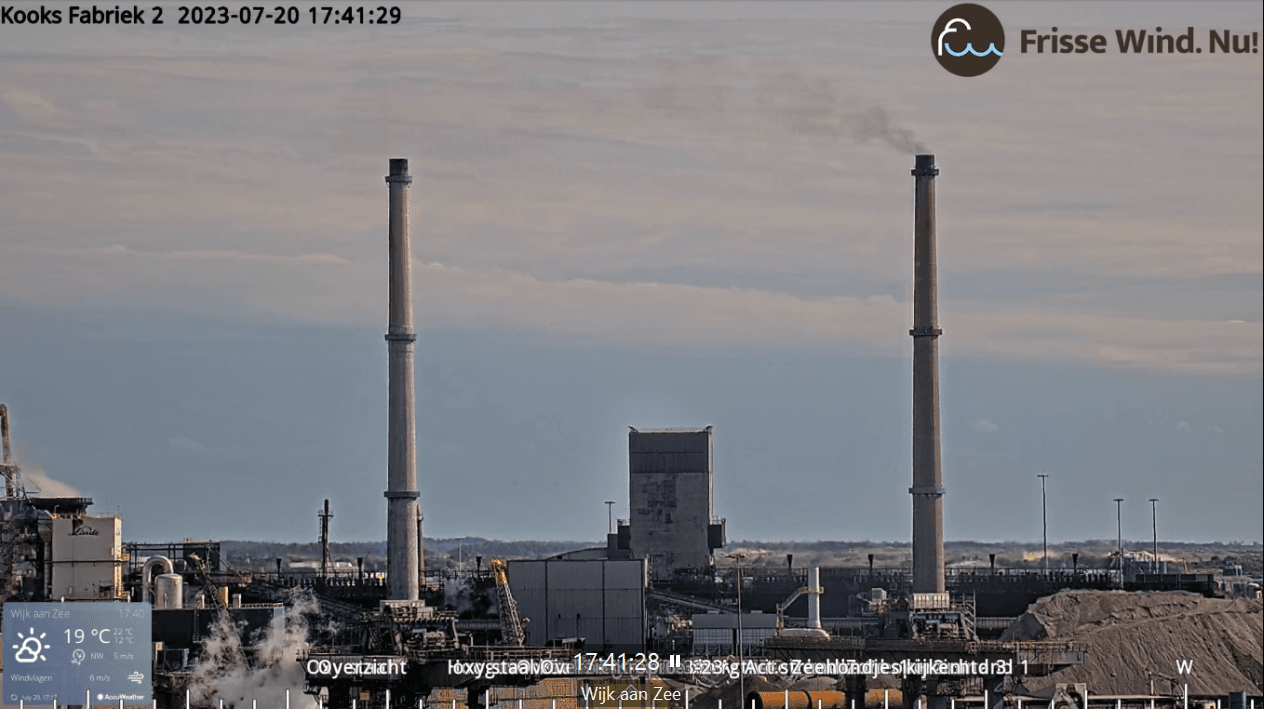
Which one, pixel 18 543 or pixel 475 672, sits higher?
pixel 18 543

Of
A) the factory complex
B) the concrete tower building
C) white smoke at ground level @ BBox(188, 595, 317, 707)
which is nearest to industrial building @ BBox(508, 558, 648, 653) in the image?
the factory complex

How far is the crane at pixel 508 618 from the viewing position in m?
73.8

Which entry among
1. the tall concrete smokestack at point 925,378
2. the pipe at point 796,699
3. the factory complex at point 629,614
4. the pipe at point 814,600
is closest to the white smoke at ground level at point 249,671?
the factory complex at point 629,614

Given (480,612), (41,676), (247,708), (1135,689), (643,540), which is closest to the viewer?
(41,676)

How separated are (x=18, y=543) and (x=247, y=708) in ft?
29.9

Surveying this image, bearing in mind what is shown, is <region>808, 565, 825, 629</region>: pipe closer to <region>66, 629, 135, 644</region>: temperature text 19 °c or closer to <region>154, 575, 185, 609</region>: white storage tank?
<region>154, 575, 185, 609</region>: white storage tank

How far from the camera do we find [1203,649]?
8400 cm

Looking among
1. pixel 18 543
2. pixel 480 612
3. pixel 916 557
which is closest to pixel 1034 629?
pixel 916 557

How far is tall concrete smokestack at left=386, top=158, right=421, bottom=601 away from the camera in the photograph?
78.6 metres

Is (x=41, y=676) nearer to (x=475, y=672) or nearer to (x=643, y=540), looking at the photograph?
(x=475, y=672)

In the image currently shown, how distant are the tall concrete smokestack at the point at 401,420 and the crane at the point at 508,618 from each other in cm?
396

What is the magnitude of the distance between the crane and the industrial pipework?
3936 millimetres

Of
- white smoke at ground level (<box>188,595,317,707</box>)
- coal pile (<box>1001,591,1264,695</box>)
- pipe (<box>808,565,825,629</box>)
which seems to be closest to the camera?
white smoke at ground level (<box>188,595,317,707</box>)

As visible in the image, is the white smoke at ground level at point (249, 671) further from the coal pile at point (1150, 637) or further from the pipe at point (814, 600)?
the coal pile at point (1150, 637)
